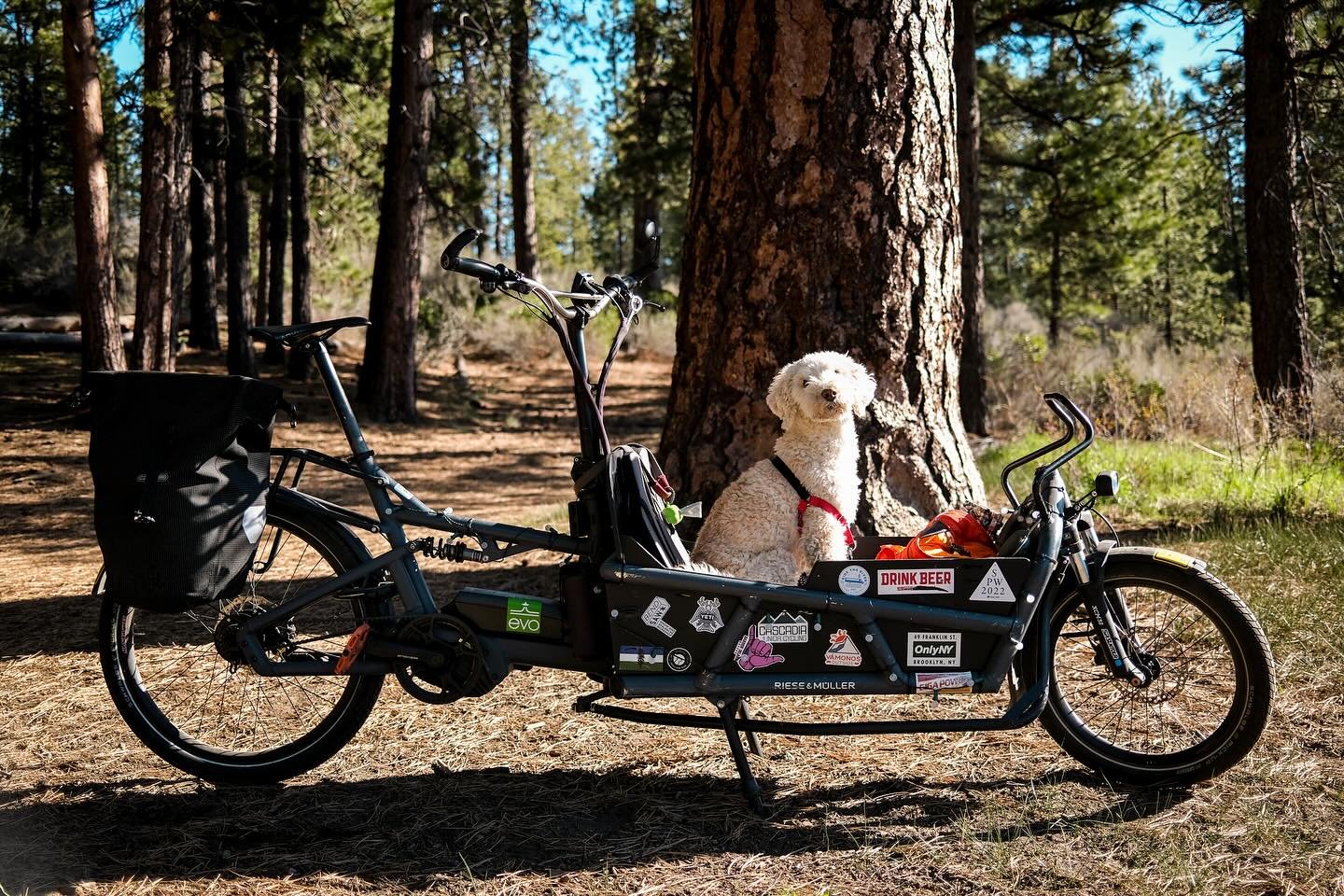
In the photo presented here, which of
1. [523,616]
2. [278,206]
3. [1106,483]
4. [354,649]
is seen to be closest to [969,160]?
[1106,483]

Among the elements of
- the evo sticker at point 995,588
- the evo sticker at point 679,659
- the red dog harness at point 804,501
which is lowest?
the evo sticker at point 679,659

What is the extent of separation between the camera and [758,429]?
16.0 feet

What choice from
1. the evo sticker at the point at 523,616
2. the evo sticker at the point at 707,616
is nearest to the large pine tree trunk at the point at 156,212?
the evo sticker at the point at 523,616

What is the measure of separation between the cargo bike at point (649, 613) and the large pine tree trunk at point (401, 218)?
9.99m

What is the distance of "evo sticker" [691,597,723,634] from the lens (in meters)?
3.19

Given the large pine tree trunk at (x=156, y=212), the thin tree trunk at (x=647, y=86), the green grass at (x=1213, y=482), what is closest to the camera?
the green grass at (x=1213, y=482)

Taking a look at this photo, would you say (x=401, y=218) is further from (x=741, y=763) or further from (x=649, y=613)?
(x=741, y=763)

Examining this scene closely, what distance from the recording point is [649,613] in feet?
10.5

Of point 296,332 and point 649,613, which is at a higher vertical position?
point 296,332

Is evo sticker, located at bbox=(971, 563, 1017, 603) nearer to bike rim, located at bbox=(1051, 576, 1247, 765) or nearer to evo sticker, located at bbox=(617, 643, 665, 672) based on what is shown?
bike rim, located at bbox=(1051, 576, 1247, 765)

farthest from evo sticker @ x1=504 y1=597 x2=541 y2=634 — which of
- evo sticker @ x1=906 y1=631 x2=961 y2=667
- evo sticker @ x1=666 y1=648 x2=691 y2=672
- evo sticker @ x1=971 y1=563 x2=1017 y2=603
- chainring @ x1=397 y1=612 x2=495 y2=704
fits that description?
evo sticker @ x1=971 y1=563 x2=1017 y2=603

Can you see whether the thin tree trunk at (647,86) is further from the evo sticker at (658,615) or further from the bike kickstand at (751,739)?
the evo sticker at (658,615)

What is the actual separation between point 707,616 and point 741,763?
18.4 inches

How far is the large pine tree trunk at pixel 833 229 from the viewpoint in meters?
4.59
